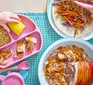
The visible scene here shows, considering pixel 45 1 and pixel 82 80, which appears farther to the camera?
pixel 45 1

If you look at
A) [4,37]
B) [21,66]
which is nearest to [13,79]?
[21,66]

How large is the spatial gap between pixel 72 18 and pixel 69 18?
1cm

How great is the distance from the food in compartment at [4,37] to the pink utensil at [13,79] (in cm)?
13

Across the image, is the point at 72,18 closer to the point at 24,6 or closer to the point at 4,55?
the point at 24,6

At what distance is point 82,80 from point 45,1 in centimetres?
37

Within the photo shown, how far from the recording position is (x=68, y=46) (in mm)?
1402

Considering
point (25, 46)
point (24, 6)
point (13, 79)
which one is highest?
point (24, 6)

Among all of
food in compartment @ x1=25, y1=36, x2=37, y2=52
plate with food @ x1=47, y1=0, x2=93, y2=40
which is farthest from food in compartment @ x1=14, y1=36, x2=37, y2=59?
plate with food @ x1=47, y1=0, x2=93, y2=40

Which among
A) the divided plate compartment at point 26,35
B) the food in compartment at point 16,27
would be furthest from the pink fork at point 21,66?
the food in compartment at point 16,27

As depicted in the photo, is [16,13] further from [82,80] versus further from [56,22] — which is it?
[82,80]

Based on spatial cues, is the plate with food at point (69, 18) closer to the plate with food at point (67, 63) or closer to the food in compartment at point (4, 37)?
the plate with food at point (67, 63)

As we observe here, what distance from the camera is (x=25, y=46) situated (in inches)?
54.7

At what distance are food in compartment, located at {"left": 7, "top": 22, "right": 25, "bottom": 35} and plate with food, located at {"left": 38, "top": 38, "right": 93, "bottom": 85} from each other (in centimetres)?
14

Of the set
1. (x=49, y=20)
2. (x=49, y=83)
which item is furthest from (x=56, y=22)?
(x=49, y=83)
